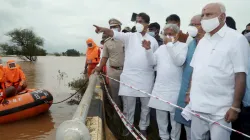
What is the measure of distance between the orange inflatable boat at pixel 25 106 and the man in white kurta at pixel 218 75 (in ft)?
18.0

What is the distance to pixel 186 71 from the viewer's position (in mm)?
3303

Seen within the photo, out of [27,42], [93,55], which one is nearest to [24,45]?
[27,42]

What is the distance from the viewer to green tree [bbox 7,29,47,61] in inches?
1834

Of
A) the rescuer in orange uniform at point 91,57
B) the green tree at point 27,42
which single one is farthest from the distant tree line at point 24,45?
the rescuer in orange uniform at point 91,57

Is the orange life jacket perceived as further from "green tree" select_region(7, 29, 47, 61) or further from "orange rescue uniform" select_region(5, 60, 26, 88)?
"green tree" select_region(7, 29, 47, 61)

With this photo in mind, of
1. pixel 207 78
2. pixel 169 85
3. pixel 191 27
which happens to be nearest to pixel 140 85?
pixel 169 85

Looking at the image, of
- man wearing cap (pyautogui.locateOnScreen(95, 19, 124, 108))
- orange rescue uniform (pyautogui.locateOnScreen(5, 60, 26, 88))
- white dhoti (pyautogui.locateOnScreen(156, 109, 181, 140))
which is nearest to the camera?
white dhoti (pyautogui.locateOnScreen(156, 109, 181, 140))

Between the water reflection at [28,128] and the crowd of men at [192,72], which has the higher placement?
the crowd of men at [192,72]

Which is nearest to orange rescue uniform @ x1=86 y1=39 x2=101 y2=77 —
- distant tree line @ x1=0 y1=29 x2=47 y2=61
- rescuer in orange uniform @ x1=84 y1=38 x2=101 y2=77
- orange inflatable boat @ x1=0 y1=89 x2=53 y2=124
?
rescuer in orange uniform @ x1=84 y1=38 x2=101 y2=77

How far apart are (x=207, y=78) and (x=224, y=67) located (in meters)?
0.19

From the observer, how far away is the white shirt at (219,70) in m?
2.40

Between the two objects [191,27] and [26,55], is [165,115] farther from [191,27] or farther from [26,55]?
[26,55]

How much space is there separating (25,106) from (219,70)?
229 inches

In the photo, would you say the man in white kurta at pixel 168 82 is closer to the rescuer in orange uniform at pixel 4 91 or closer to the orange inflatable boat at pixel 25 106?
the orange inflatable boat at pixel 25 106
